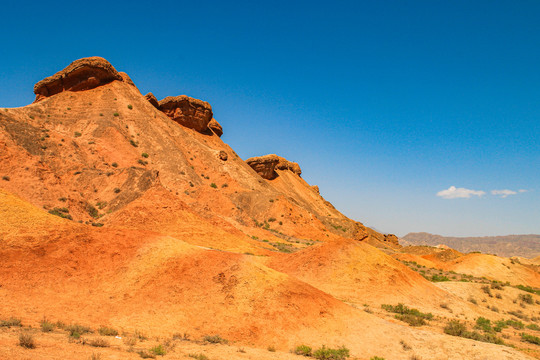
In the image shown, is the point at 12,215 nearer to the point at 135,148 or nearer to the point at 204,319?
the point at 204,319

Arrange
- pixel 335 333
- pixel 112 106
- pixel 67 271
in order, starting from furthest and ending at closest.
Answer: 1. pixel 112 106
2. pixel 67 271
3. pixel 335 333

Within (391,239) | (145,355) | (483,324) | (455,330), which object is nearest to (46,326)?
(145,355)

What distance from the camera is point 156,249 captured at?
14.5 metres

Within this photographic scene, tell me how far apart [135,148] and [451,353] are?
34725mm

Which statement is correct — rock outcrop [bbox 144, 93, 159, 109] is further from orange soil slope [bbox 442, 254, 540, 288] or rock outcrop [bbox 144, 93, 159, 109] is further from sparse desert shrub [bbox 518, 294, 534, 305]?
sparse desert shrub [bbox 518, 294, 534, 305]

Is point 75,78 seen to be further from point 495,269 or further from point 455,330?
point 495,269

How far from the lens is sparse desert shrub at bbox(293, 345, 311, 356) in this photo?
376 inches

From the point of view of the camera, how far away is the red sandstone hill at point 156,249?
1091 centimetres

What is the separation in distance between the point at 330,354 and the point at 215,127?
51.2 metres

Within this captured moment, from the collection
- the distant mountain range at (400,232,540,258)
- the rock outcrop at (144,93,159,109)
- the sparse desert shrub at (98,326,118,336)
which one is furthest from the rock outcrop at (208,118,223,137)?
the distant mountain range at (400,232,540,258)

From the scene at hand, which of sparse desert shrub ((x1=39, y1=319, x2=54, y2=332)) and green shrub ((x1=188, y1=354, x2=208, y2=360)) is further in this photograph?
sparse desert shrub ((x1=39, y1=319, x2=54, y2=332))

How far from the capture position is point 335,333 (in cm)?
1098

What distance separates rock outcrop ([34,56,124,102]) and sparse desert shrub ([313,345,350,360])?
144ft

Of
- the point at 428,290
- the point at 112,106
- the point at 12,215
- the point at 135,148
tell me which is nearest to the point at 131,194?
the point at 135,148
